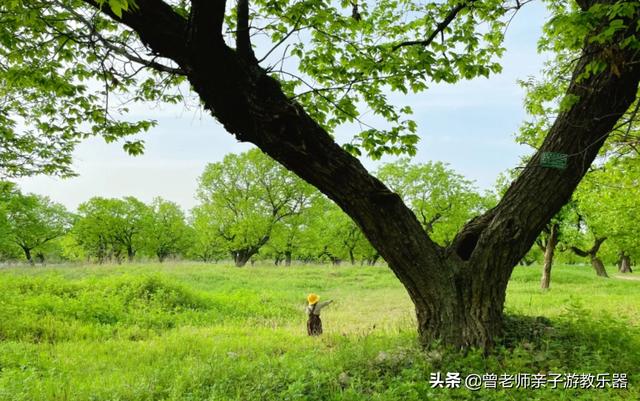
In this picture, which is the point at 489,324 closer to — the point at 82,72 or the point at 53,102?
the point at 82,72

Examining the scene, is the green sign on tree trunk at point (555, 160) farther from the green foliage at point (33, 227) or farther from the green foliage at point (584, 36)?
the green foliage at point (33, 227)

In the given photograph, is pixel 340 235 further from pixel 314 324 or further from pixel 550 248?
pixel 314 324

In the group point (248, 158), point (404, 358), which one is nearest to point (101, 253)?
point (248, 158)

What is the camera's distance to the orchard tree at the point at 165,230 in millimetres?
53938

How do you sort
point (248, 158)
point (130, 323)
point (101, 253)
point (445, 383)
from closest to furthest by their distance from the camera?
1. point (445, 383)
2. point (130, 323)
3. point (248, 158)
4. point (101, 253)

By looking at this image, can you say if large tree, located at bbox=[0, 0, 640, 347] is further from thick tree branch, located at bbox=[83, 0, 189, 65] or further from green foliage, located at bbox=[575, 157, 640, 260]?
green foliage, located at bbox=[575, 157, 640, 260]

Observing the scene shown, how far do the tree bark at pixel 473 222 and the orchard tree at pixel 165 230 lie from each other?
176ft

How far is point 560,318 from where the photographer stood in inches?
247

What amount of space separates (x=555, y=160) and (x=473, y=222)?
129 cm

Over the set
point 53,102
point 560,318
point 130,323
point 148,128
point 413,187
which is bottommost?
point 130,323

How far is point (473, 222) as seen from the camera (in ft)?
18.5

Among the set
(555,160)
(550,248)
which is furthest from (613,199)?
(555,160)

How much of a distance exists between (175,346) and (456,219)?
33.3 m

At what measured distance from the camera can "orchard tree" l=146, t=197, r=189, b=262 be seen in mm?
53938
